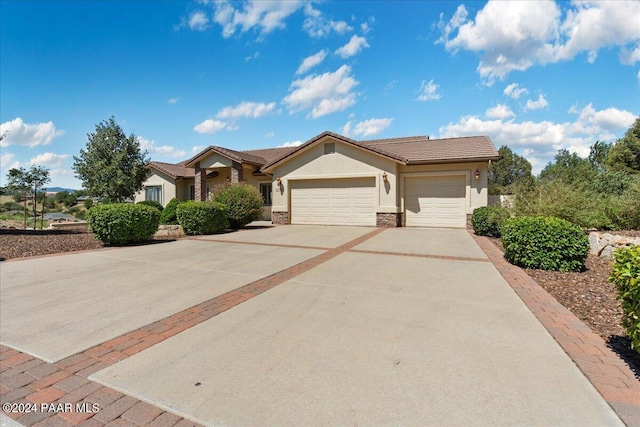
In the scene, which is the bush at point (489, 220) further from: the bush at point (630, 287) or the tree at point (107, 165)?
the tree at point (107, 165)

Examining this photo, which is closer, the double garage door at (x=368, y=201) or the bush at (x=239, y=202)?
the bush at (x=239, y=202)

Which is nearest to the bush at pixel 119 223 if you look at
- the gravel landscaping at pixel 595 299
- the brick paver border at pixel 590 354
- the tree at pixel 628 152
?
the brick paver border at pixel 590 354

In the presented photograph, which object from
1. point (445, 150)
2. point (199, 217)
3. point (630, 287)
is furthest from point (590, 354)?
point (445, 150)

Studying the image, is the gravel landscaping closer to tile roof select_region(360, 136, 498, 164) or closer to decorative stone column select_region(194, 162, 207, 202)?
tile roof select_region(360, 136, 498, 164)

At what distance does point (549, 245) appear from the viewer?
21.3 feet

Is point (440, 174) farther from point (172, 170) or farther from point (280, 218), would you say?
point (172, 170)

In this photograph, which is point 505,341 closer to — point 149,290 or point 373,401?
point 373,401

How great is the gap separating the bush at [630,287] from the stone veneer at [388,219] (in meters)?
12.1

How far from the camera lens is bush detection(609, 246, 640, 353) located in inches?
105

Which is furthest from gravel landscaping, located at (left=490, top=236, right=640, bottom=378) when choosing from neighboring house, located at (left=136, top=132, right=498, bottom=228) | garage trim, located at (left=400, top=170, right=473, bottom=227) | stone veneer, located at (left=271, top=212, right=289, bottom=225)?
stone veneer, located at (left=271, top=212, right=289, bottom=225)

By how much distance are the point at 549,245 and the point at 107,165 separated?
20776 mm

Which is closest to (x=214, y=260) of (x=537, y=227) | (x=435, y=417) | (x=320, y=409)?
(x=320, y=409)

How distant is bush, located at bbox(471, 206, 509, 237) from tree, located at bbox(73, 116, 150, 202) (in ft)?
61.5

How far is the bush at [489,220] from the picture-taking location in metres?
11.6
